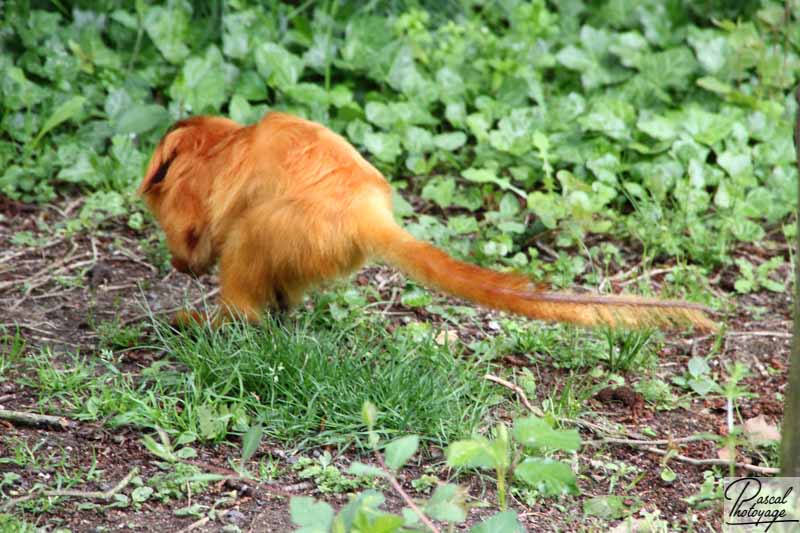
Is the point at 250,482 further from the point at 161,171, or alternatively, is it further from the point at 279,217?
the point at 161,171

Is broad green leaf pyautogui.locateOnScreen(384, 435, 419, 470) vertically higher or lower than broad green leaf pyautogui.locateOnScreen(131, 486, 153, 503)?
higher

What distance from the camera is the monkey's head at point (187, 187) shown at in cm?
489

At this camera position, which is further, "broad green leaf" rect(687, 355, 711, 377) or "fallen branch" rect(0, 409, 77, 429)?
"broad green leaf" rect(687, 355, 711, 377)

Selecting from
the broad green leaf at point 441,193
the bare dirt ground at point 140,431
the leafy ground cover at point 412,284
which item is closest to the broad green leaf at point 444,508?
the leafy ground cover at point 412,284

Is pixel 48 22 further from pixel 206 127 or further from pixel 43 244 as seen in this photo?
pixel 206 127

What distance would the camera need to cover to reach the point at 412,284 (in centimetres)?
558

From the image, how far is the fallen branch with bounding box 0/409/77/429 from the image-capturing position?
4.16 m

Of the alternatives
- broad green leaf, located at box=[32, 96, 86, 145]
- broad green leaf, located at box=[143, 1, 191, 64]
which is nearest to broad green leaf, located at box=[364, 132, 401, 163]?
broad green leaf, located at box=[143, 1, 191, 64]

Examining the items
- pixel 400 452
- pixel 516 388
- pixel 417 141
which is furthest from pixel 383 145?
pixel 400 452

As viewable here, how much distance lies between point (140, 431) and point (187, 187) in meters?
1.19

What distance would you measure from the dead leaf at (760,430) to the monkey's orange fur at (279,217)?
1.26 meters

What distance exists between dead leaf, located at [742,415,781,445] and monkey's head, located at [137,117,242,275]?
2309 mm
